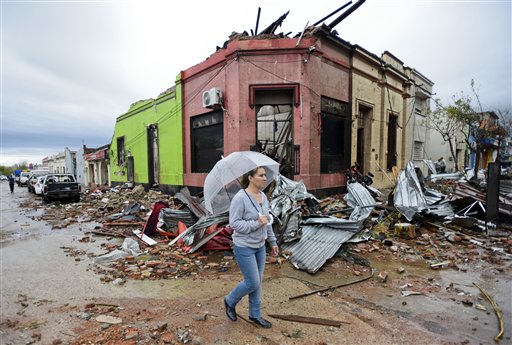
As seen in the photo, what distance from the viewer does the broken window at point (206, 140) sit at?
430 inches

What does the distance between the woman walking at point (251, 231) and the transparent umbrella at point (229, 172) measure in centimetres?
21

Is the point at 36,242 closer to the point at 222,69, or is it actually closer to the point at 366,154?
the point at 222,69

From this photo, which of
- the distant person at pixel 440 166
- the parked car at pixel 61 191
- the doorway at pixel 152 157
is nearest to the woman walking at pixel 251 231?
the doorway at pixel 152 157

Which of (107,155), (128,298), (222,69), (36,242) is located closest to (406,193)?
(128,298)

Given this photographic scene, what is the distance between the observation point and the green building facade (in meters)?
13.5

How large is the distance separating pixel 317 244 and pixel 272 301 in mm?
2096

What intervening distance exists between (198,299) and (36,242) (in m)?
6.12

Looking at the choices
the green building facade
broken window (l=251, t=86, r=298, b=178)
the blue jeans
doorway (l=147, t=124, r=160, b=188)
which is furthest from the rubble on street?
doorway (l=147, t=124, r=160, b=188)

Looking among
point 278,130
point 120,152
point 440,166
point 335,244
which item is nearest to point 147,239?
point 335,244

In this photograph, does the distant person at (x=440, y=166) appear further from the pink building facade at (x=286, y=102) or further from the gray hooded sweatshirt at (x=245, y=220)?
the gray hooded sweatshirt at (x=245, y=220)

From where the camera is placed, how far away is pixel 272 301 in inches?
143

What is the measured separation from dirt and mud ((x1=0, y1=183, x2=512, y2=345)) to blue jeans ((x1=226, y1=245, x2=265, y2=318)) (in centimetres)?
31

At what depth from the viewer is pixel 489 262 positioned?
4.92m

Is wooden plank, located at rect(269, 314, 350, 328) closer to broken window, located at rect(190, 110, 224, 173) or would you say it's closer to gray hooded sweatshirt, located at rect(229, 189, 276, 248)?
gray hooded sweatshirt, located at rect(229, 189, 276, 248)
